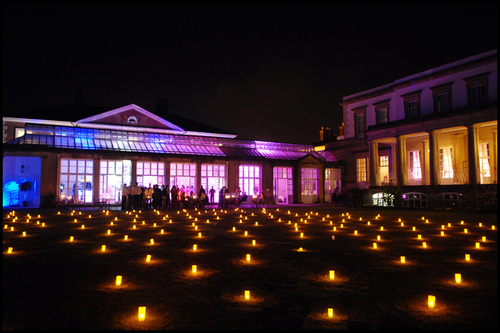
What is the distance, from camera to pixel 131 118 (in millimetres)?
33656

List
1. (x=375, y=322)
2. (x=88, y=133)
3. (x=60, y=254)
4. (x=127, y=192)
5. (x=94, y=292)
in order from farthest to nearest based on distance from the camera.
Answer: (x=88, y=133) → (x=127, y=192) → (x=60, y=254) → (x=94, y=292) → (x=375, y=322)

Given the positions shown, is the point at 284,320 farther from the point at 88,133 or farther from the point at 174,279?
the point at 88,133

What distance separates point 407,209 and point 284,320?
21376mm

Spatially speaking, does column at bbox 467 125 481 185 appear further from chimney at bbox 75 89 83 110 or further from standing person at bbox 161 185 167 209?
chimney at bbox 75 89 83 110

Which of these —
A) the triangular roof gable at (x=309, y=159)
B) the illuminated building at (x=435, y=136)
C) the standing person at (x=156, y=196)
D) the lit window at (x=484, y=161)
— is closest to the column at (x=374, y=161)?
the illuminated building at (x=435, y=136)

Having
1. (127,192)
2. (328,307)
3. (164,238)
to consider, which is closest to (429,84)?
(127,192)

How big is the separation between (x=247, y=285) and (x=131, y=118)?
3137cm

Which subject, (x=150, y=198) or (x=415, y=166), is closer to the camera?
(x=150, y=198)

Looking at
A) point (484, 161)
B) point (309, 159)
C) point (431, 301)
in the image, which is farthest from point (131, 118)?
point (431, 301)

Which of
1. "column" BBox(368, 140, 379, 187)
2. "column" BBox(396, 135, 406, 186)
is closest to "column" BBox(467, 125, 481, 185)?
"column" BBox(396, 135, 406, 186)

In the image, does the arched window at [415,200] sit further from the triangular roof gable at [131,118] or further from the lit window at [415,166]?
the triangular roof gable at [131,118]

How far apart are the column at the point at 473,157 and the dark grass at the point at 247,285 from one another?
14.8 metres

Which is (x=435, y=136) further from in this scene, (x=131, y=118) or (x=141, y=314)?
(x=131, y=118)

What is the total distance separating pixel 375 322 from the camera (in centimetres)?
382
